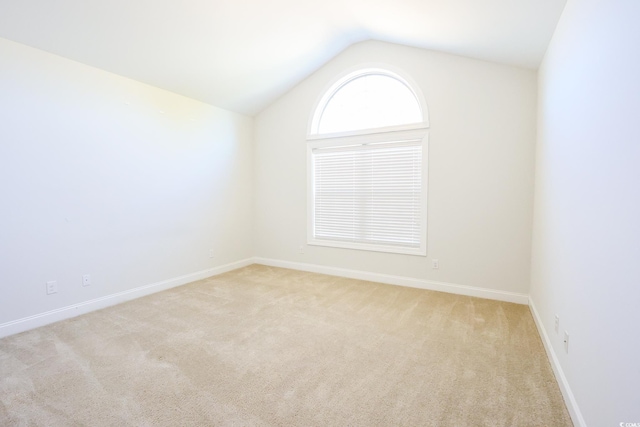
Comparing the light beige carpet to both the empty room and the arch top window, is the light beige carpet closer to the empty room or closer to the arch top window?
the empty room

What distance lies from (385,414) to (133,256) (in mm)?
3357

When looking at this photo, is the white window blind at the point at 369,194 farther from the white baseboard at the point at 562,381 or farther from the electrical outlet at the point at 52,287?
the electrical outlet at the point at 52,287

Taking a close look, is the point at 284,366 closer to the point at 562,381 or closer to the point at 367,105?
the point at 562,381

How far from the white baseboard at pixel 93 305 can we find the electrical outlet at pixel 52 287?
0.19 m

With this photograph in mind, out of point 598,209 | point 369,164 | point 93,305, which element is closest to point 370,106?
point 369,164

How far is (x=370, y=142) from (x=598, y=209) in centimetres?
309

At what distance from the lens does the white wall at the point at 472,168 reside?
3352 millimetres

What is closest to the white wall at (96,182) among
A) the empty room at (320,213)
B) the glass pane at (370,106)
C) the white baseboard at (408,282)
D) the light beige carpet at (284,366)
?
the empty room at (320,213)

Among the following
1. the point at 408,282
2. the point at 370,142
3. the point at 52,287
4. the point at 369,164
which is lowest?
the point at 408,282

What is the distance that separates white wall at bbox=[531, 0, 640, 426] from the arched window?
1.75m

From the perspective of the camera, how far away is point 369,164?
4.34 m

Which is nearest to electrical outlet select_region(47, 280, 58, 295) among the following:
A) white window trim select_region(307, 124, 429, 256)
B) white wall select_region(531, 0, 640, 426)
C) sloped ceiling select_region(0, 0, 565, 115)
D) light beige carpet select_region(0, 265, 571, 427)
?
light beige carpet select_region(0, 265, 571, 427)

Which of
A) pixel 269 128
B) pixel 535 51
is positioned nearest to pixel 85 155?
pixel 269 128

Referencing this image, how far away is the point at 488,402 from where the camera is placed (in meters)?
1.77
